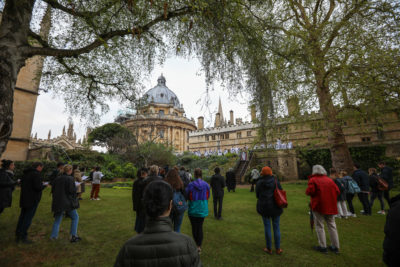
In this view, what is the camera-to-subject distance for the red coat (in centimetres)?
451

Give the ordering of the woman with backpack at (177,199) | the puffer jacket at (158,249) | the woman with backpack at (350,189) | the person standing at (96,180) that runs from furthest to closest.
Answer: the person standing at (96,180), the woman with backpack at (350,189), the woman with backpack at (177,199), the puffer jacket at (158,249)

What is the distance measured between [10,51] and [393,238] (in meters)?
6.47

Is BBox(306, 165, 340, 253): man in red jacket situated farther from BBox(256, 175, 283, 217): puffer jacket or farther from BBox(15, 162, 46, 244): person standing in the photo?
BBox(15, 162, 46, 244): person standing

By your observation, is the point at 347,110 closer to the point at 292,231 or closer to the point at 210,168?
the point at 292,231

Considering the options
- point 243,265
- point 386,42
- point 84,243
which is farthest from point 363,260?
point 386,42

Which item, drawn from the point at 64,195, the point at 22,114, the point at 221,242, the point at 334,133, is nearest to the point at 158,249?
the point at 221,242

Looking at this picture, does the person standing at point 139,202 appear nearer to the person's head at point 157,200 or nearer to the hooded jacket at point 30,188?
the hooded jacket at point 30,188

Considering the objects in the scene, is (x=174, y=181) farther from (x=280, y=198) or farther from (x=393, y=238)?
(x=393, y=238)

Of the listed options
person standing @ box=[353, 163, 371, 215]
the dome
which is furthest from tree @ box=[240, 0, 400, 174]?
the dome

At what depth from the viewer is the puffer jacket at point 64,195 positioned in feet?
16.2

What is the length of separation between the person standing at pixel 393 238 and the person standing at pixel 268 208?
2.27 meters

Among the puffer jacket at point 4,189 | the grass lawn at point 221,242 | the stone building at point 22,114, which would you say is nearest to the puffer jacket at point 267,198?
the grass lawn at point 221,242

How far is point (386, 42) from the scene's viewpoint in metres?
9.65

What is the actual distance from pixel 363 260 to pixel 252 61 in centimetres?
486
